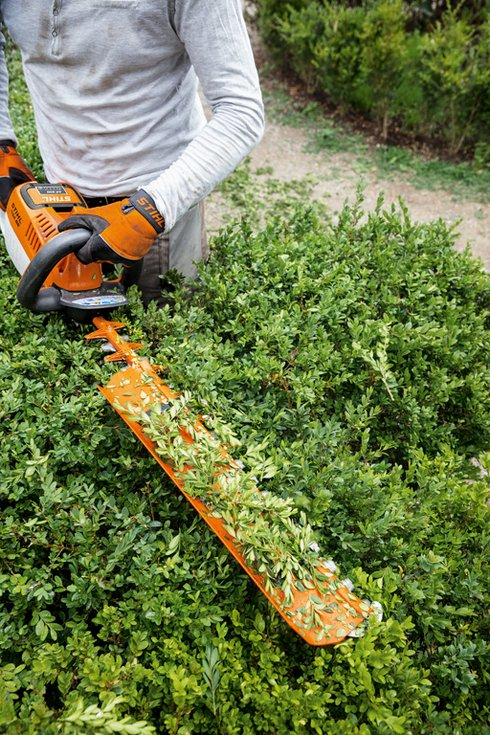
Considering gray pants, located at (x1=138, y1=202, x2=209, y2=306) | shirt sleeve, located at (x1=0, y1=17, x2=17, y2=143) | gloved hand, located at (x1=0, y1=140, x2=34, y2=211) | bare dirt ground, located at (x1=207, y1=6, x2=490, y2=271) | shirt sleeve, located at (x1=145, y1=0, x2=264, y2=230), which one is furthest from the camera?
bare dirt ground, located at (x1=207, y1=6, x2=490, y2=271)

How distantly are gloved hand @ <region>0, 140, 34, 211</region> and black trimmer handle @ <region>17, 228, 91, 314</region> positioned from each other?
1.85 feet

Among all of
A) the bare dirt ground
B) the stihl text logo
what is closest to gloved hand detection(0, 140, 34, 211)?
the stihl text logo

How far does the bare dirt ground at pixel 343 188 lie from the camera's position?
16.0 feet

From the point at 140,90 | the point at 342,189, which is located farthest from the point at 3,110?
the point at 342,189

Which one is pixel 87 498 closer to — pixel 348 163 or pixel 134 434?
pixel 134 434

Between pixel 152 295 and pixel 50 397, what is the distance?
90 centimetres

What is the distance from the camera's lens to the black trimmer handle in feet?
6.19

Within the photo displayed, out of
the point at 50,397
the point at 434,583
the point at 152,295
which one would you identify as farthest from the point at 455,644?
the point at 152,295

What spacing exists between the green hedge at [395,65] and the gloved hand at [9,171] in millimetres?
3989

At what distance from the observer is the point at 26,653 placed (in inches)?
61.4

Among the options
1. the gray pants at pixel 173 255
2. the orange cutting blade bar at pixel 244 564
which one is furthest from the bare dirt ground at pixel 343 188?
the orange cutting blade bar at pixel 244 564

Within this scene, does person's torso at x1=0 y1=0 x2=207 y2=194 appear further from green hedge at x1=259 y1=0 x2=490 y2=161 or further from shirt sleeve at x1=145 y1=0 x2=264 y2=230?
green hedge at x1=259 y1=0 x2=490 y2=161

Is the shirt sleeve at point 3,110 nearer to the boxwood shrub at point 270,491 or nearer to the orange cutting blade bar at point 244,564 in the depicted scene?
the boxwood shrub at point 270,491

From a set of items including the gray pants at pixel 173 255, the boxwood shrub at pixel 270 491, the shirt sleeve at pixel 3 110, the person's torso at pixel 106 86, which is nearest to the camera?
the boxwood shrub at pixel 270 491
